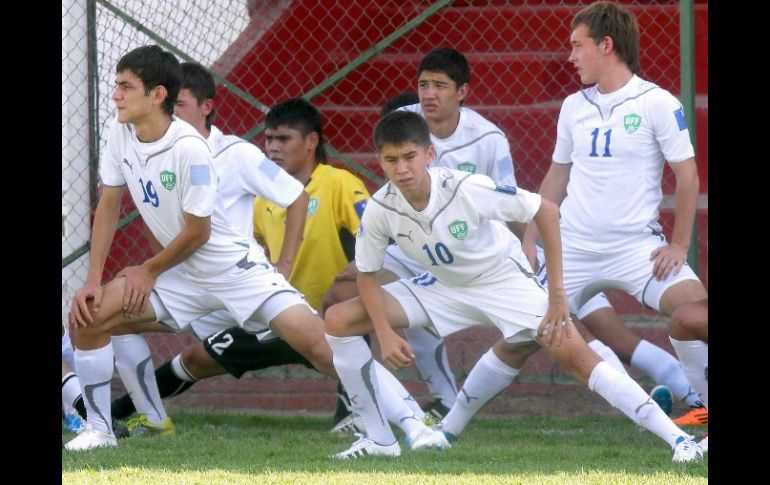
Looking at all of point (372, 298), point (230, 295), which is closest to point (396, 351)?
point (372, 298)

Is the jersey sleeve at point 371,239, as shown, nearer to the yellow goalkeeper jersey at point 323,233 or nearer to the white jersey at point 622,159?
the white jersey at point 622,159

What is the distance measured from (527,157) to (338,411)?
2.11 m

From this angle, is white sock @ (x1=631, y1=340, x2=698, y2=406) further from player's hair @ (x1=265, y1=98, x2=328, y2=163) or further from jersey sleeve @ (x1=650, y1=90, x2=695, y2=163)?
player's hair @ (x1=265, y1=98, x2=328, y2=163)

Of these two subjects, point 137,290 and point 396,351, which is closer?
point 396,351

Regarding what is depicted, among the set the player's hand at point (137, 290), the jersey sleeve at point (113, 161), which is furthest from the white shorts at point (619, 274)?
the jersey sleeve at point (113, 161)

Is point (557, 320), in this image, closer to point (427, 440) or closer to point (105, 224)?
point (427, 440)

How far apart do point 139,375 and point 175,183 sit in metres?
0.95

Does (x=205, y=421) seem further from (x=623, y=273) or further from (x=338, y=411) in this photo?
(x=623, y=273)

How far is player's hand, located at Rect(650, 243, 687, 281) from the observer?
16.8ft

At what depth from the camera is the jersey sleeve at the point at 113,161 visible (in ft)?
17.0

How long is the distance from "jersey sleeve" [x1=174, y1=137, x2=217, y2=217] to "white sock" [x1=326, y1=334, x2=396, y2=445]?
2.32ft

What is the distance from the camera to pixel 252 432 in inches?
220

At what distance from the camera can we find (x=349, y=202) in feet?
19.4
